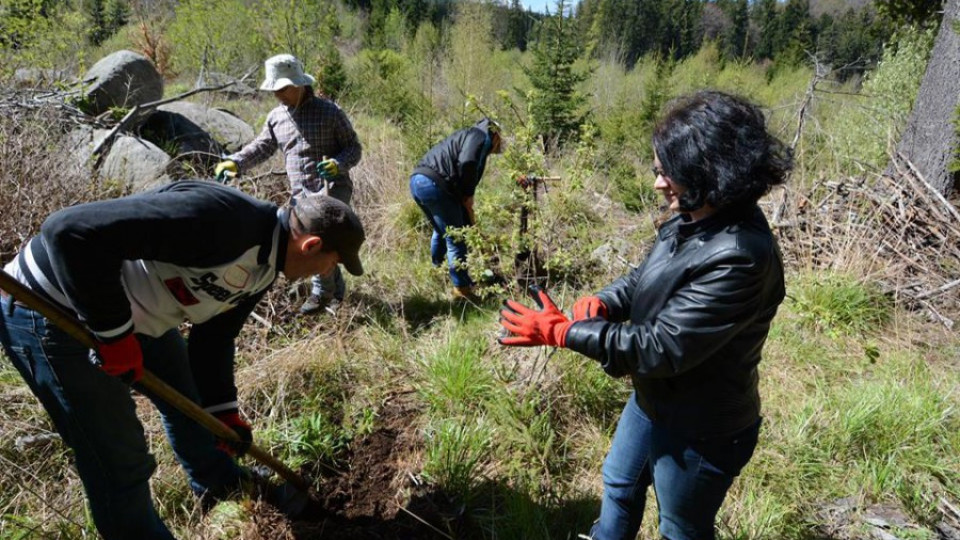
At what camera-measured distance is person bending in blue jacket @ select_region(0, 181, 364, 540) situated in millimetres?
1438

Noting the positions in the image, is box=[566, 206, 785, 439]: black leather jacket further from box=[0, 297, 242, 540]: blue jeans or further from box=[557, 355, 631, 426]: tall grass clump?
box=[0, 297, 242, 540]: blue jeans

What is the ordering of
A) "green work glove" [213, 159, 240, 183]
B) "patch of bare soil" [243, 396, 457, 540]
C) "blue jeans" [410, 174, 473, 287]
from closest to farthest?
"patch of bare soil" [243, 396, 457, 540] → "green work glove" [213, 159, 240, 183] → "blue jeans" [410, 174, 473, 287]

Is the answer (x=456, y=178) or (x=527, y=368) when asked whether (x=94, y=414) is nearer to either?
(x=527, y=368)

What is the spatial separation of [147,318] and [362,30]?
18384 millimetres

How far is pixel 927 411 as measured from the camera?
284 centimetres

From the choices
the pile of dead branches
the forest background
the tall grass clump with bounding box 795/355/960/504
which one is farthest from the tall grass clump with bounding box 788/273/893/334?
the tall grass clump with bounding box 795/355/960/504

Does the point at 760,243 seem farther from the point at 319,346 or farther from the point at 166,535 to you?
the point at 319,346

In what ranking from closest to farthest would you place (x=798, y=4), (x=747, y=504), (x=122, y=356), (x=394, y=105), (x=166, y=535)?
(x=122, y=356) < (x=166, y=535) < (x=747, y=504) < (x=394, y=105) < (x=798, y=4)

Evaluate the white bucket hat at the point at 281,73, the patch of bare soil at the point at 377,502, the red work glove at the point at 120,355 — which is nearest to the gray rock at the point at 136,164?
the white bucket hat at the point at 281,73

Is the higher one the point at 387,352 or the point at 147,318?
the point at 147,318

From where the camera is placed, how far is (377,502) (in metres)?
2.48

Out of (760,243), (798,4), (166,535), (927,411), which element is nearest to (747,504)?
(927,411)

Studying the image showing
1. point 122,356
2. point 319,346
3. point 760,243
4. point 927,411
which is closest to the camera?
point 760,243

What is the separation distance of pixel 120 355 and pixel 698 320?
169 cm
